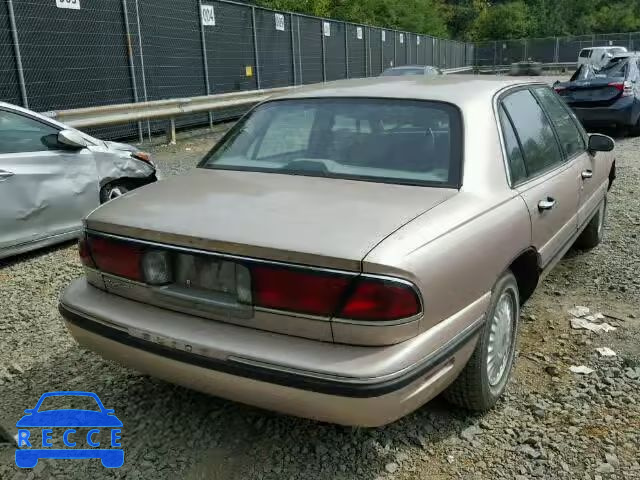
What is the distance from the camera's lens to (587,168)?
14.8 ft

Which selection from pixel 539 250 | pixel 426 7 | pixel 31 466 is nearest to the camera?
pixel 31 466

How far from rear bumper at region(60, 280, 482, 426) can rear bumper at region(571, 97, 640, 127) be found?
10951mm

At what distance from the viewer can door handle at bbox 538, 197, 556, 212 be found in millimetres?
3342

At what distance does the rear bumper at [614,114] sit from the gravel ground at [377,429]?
9163 mm

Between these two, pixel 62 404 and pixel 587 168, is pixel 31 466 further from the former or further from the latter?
pixel 587 168

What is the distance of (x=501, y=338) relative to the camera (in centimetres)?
308

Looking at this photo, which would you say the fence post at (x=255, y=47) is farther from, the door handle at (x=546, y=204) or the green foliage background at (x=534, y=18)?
the green foliage background at (x=534, y=18)

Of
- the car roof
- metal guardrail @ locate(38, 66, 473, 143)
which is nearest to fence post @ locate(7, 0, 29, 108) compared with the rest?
metal guardrail @ locate(38, 66, 473, 143)

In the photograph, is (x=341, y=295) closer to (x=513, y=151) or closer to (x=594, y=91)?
(x=513, y=151)

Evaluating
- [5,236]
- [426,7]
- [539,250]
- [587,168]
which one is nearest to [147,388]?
[539,250]

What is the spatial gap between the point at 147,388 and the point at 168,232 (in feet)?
3.77

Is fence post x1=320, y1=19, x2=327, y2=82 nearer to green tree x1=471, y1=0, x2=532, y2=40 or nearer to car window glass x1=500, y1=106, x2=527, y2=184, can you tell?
car window glass x1=500, y1=106, x2=527, y2=184

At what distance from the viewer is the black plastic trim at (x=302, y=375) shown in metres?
2.17

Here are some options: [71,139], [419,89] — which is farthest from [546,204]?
[71,139]
